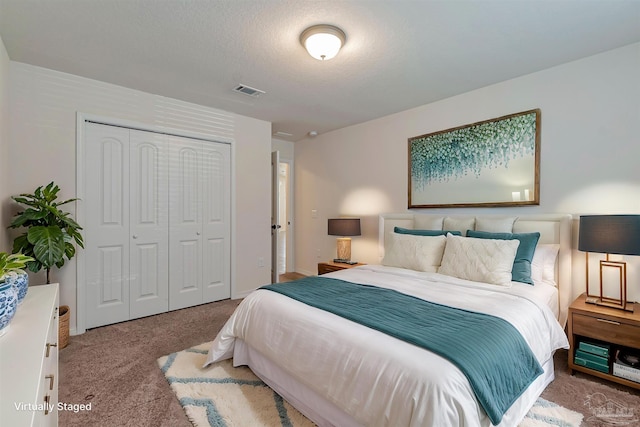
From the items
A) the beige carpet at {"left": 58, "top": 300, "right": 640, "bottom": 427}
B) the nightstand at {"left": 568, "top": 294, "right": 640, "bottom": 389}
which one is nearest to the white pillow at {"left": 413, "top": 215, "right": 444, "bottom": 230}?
the nightstand at {"left": 568, "top": 294, "right": 640, "bottom": 389}

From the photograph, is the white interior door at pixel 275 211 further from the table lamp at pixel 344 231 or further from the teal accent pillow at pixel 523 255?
the teal accent pillow at pixel 523 255

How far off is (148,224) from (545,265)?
3.91 metres

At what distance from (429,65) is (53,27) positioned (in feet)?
9.46

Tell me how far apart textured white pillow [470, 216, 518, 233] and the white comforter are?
2.04 ft

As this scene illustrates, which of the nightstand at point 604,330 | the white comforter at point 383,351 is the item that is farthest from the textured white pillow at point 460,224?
the nightstand at point 604,330

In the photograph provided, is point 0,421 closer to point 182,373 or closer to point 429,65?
point 182,373

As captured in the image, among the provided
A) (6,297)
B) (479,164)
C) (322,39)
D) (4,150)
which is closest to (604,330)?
(479,164)

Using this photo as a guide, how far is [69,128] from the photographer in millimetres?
2814

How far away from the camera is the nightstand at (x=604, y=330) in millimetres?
1912

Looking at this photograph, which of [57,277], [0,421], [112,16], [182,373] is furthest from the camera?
[57,277]

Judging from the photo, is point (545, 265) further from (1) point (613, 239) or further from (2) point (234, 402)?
(2) point (234, 402)

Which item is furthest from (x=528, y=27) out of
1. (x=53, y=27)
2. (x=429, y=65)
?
(x=53, y=27)

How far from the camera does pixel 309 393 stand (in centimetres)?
167

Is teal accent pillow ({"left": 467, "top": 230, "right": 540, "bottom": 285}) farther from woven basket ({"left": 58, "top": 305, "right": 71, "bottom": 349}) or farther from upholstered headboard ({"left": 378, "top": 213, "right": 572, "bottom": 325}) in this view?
woven basket ({"left": 58, "top": 305, "right": 71, "bottom": 349})
